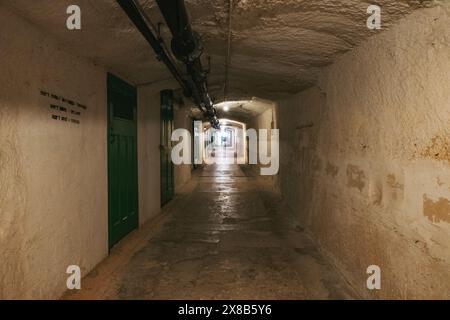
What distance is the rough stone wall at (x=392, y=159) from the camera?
1.78 meters

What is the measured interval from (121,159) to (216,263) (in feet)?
6.05

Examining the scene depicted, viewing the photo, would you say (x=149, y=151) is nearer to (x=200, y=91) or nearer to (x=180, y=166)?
(x=200, y=91)

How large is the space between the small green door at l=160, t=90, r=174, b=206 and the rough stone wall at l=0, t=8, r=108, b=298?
2.84 meters

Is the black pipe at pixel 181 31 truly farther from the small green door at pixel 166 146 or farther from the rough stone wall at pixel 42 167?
the small green door at pixel 166 146

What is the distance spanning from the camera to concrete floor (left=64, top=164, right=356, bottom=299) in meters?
2.80

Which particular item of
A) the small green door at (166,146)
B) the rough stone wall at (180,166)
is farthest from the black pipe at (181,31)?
the rough stone wall at (180,166)

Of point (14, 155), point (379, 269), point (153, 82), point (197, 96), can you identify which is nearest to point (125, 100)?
point (153, 82)

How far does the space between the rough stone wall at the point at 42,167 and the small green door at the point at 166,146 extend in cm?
284

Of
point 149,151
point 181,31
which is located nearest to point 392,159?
point 181,31

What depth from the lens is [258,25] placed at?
2.59 metres

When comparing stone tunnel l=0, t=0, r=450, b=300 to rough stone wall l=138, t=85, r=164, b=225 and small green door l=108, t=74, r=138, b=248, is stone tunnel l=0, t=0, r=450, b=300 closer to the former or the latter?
A: small green door l=108, t=74, r=138, b=248

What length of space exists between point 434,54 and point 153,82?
3.75 meters

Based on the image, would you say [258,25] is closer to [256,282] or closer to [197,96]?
[256,282]

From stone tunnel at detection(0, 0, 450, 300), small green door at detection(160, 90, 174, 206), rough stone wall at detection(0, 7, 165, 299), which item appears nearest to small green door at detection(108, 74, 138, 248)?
stone tunnel at detection(0, 0, 450, 300)
